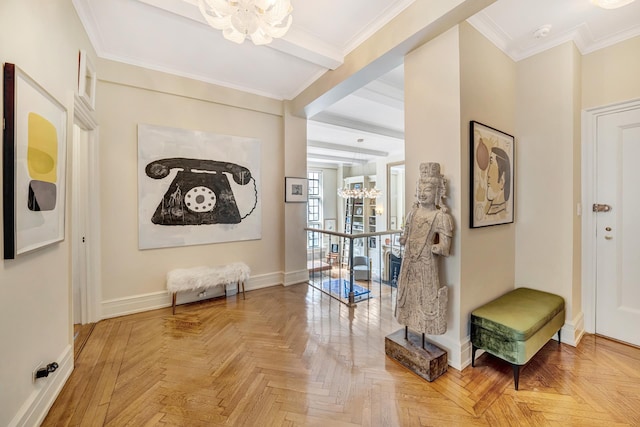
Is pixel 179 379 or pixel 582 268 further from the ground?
pixel 582 268

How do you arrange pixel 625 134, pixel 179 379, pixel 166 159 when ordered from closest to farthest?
pixel 179 379
pixel 625 134
pixel 166 159

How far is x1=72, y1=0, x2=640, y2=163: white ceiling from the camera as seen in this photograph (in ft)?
6.82

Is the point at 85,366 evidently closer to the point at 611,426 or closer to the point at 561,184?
the point at 611,426

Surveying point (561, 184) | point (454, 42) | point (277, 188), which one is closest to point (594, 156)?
point (561, 184)

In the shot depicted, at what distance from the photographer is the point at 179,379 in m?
1.87

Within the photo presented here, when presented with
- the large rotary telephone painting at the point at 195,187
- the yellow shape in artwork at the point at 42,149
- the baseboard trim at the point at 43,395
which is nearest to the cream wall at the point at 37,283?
the baseboard trim at the point at 43,395

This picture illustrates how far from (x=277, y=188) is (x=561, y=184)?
3.36 meters

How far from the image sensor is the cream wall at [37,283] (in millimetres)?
1273

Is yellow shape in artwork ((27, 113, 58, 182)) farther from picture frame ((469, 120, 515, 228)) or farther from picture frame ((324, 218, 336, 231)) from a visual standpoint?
picture frame ((324, 218, 336, 231))

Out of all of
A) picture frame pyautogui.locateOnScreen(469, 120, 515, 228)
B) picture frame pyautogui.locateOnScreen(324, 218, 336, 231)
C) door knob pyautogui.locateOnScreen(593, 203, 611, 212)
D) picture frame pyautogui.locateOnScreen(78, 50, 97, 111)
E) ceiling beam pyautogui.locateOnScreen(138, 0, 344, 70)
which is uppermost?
ceiling beam pyautogui.locateOnScreen(138, 0, 344, 70)

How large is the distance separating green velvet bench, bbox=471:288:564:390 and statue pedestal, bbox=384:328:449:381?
0.34 meters

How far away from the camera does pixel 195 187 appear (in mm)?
3307

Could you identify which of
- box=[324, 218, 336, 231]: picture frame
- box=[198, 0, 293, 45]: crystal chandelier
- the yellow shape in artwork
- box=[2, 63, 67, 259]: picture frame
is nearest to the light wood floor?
box=[2, 63, 67, 259]: picture frame

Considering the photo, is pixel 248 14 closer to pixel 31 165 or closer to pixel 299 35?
pixel 299 35
